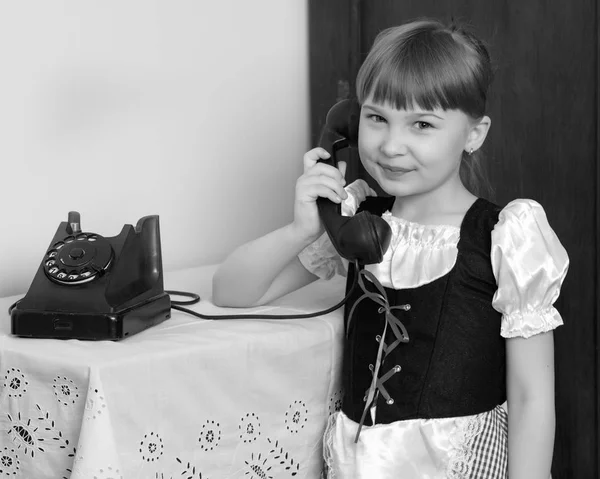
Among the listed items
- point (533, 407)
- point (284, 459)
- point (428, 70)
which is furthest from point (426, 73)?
point (284, 459)

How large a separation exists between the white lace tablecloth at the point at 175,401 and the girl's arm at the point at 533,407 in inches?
10.3

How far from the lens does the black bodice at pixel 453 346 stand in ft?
3.35

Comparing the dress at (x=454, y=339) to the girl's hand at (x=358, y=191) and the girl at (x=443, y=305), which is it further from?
the girl's hand at (x=358, y=191)

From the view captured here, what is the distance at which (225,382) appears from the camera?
1.00 metres

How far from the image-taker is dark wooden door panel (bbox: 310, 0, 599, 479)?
1.35 meters

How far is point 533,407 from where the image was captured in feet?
3.26

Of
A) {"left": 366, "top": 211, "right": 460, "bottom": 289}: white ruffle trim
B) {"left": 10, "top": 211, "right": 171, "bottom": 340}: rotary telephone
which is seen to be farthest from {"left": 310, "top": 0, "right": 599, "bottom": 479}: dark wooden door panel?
{"left": 10, "top": 211, "right": 171, "bottom": 340}: rotary telephone

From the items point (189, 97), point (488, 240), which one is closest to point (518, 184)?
point (488, 240)

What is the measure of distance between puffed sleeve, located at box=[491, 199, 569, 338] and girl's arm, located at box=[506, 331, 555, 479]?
0.02 meters

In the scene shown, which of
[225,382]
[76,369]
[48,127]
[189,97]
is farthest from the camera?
[189,97]

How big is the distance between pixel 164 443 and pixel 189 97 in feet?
2.66

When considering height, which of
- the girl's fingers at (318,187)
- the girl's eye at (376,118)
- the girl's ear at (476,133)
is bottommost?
the girl's fingers at (318,187)

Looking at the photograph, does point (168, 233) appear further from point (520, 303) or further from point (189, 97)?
point (520, 303)

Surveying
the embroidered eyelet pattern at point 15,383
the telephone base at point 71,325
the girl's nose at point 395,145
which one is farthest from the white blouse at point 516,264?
the embroidered eyelet pattern at point 15,383
